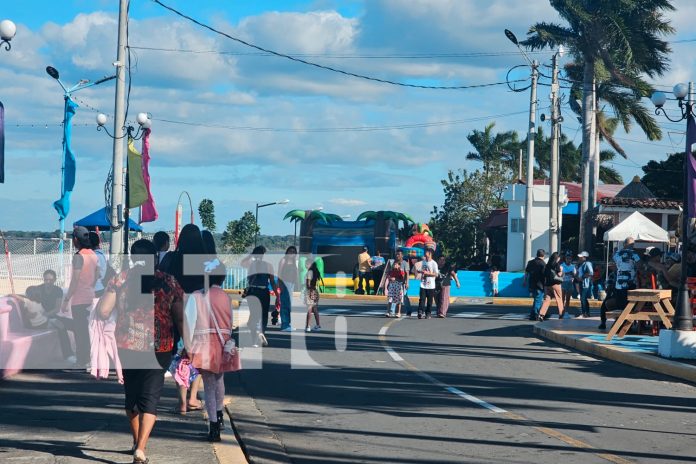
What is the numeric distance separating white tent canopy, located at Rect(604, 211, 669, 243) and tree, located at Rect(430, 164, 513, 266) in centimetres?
2944

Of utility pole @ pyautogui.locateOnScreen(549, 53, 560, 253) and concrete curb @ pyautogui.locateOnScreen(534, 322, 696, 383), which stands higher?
utility pole @ pyautogui.locateOnScreen(549, 53, 560, 253)

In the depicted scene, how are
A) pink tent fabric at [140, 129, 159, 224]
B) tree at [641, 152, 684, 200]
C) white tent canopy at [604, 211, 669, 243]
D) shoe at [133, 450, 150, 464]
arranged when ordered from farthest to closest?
tree at [641, 152, 684, 200], white tent canopy at [604, 211, 669, 243], pink tent fabric at [140, 129, 159, 224], shoe at [133, 450, 150, 464]

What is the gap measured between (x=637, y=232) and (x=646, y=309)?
1494 cm

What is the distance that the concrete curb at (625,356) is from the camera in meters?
14.7

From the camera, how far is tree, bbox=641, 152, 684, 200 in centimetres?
6131

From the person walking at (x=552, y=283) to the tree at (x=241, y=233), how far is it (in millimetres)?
49166

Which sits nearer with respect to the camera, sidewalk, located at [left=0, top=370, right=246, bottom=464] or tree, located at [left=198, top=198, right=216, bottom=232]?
sidewalk, located at [left=0, top=370, right=246, bottom=464]

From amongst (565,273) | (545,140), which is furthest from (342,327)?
(545,140)

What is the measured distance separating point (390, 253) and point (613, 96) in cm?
1276

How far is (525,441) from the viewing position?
9.01m

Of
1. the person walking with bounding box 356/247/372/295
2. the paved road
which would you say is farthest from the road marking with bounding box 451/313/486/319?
the paved road

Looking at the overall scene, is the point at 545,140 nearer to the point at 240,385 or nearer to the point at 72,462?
the point at 240,385

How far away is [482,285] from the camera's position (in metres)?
39.9

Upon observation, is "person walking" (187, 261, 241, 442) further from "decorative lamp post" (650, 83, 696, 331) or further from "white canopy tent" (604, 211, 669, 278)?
"white canopy tent" (604, 211, 669, 278)
